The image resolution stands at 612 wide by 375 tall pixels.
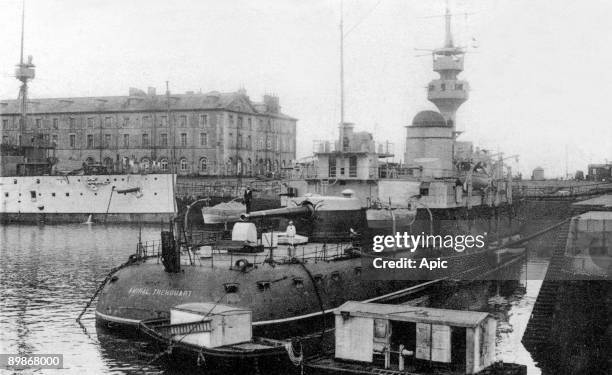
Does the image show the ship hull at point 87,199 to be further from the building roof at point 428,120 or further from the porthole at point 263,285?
the porthole at point 263,285

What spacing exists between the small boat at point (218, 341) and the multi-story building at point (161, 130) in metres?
61.0

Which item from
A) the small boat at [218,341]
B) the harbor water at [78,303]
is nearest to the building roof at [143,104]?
the harbor water at [78,303]

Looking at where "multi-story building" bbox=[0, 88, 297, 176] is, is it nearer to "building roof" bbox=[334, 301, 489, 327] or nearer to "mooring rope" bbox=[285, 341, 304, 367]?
"mooring rope" bbox=[285, 341, 304, 367]

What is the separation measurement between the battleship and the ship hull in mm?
27702

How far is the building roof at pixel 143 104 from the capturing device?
3263 inches

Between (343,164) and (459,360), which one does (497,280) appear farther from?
(459,360)

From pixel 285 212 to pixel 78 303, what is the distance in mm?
9800

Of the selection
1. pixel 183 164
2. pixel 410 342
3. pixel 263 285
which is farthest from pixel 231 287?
pixel 183 164

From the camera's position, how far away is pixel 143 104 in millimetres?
84688

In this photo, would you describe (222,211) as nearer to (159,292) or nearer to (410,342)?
(159,292)

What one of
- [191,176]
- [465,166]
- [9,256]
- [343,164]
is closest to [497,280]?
[343,164]

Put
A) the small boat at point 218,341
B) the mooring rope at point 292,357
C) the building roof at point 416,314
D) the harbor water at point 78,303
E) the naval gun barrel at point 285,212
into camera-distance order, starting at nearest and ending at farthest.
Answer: the building roof at point 416,314 < the small boat at point 218,341 < the mooring rope at point 292,357 < the harbor water at point 78,303 < the naval gun barrel at point 285,212

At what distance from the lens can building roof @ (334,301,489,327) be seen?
17859mm

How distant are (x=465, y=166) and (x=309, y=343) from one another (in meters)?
34.5
